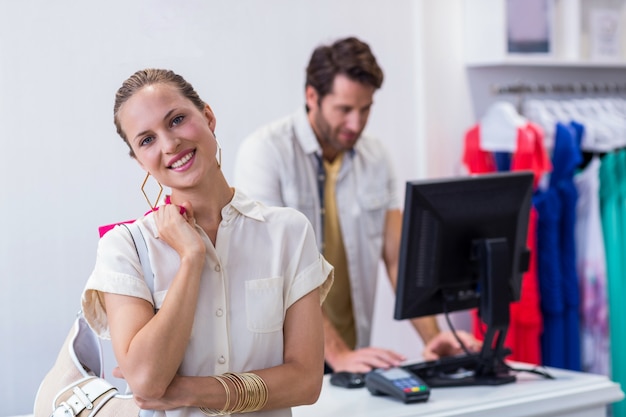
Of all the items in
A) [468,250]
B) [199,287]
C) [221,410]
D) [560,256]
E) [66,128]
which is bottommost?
[560,256]

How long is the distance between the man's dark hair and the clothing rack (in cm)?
136

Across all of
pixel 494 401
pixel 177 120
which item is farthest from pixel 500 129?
pixel 177 120

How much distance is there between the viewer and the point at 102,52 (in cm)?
176

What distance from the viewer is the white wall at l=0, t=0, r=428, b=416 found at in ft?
5.77

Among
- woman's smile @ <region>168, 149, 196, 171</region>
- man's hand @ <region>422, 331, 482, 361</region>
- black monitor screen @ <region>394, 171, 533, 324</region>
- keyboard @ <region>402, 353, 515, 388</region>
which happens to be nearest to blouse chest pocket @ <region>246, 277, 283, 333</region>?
woman's smile @ <region>168, 149, 196, 171</region>

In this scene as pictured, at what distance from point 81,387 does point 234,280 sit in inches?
13.3

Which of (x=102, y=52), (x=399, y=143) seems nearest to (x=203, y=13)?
(x=102, y=52)

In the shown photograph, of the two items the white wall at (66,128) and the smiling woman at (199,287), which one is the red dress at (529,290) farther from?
the smiling woman at (199,287)

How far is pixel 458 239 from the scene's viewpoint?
2418mm

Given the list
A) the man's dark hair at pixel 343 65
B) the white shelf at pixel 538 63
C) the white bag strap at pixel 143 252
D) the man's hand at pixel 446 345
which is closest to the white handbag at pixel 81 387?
the white bag strap at pixel 143 252

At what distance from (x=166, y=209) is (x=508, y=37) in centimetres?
273

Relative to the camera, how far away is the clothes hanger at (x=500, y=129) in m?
3.69

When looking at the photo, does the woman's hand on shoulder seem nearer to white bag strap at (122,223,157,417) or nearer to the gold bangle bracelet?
white bag strap at (122,223,157,417)

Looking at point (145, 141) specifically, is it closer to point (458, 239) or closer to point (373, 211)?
point (458, 239)
